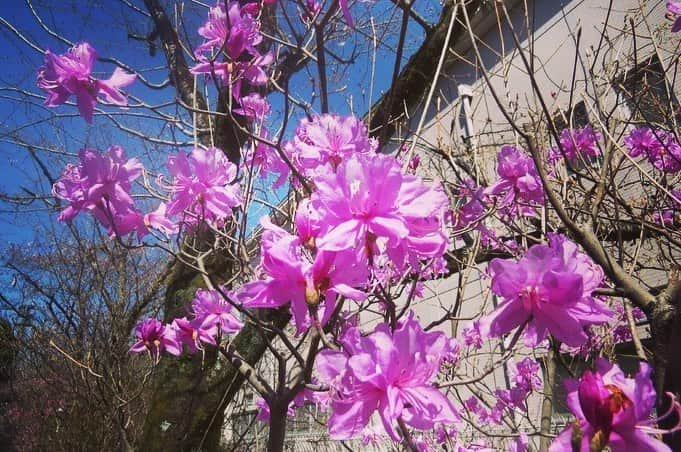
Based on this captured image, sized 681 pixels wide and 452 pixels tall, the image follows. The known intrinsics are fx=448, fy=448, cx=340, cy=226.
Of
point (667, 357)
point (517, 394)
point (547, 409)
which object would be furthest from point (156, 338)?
point (517, 394)

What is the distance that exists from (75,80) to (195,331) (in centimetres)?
89

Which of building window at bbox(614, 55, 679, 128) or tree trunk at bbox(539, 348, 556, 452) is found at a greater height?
building window at bbox(614, 55, 679, 128)

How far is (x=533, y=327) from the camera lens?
2.89 ft

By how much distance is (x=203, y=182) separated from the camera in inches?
50.3

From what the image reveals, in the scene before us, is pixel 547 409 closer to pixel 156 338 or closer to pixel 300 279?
pixel 156 338

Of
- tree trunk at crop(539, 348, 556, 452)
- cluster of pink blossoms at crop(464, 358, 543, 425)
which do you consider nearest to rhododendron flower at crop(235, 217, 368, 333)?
tree trunk at crop(539, 348, 556, 452)

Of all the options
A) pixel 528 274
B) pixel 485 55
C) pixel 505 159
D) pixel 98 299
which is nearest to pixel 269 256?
pixel 528 274

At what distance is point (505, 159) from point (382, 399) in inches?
45.6

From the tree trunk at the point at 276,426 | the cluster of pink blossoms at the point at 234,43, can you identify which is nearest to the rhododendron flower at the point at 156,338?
the tree trunk at the point at 276,426

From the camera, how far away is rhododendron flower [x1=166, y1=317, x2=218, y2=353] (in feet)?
5.09

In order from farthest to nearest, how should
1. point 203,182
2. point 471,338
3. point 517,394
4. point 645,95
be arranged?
point 471,338 < point 517,394 < point 645,95 < point 203,182

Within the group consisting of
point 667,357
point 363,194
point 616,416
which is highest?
point 363,194

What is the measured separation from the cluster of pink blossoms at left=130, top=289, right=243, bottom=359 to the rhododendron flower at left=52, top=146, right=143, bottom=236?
432 millimetres

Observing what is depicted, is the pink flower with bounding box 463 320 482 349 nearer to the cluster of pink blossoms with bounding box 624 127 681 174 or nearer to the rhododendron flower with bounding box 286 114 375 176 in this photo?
the cluster of pink blossoms with bounding box 624 127 681 174
